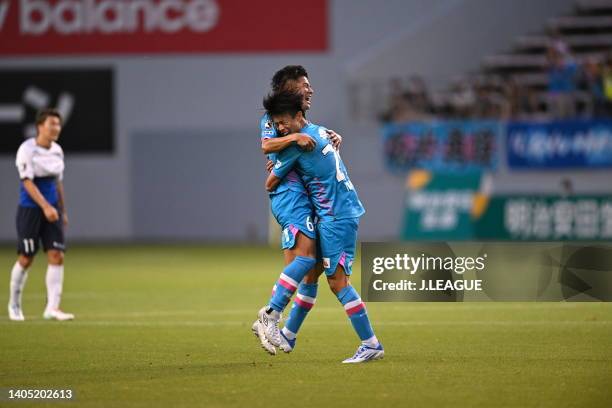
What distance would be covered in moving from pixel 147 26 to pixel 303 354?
26.1 m

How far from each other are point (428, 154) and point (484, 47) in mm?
5004

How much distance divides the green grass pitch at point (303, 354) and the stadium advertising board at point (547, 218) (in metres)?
11.2

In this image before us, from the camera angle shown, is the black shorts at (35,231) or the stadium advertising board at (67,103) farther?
the stadium advertising board at (67,103)

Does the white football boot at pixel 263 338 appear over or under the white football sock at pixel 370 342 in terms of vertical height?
over

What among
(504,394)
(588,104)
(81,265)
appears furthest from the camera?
(588,104)

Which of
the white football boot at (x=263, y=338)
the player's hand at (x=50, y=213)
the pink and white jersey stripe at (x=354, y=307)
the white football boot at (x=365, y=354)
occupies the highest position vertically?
the player's hand at (x=50, y=213)

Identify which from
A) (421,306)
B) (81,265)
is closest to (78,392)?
(421,306)

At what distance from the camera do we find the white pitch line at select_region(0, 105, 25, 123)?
3606 centimetres

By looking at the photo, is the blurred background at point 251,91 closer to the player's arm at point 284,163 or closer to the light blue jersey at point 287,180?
the light blue jersey at point 287,180

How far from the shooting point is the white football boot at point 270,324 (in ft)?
33.4

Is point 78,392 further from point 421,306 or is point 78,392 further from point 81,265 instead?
point 81,265

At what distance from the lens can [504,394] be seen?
28.8 ft

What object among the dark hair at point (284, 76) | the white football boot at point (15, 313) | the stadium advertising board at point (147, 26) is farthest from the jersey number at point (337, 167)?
the stadium advertising board at point (147, 26)

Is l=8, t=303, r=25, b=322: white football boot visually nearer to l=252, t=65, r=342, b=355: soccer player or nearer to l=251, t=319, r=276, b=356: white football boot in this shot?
l=252, t=65, r=342, b=355: soccer player
